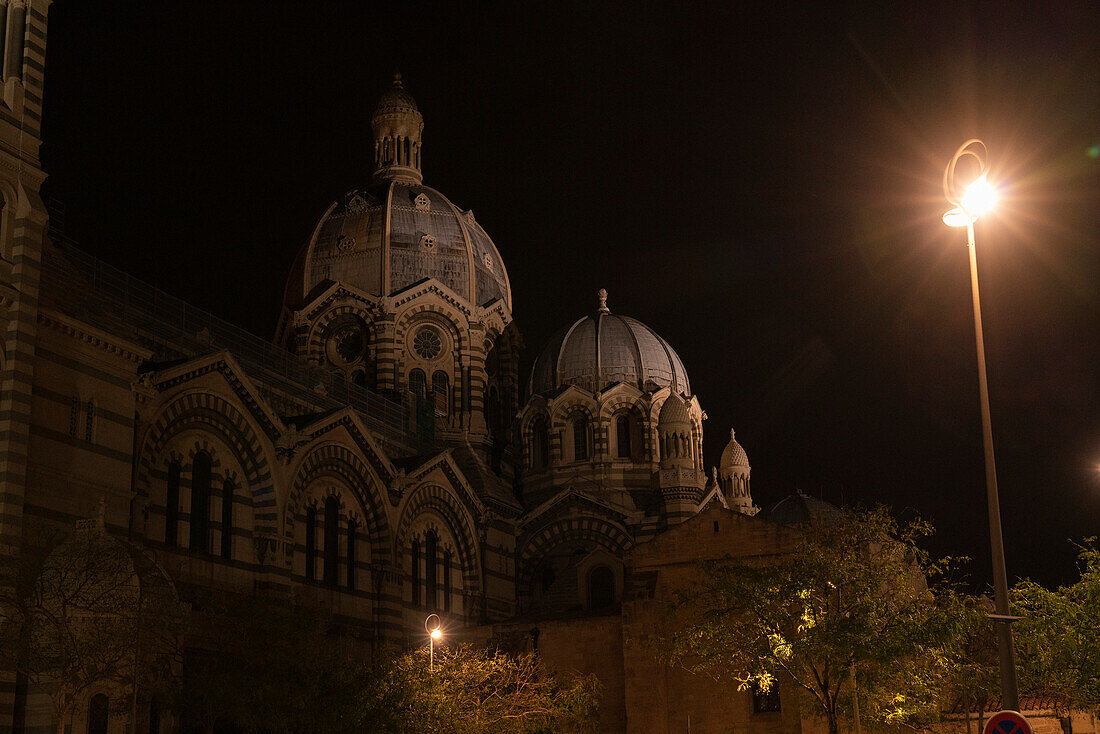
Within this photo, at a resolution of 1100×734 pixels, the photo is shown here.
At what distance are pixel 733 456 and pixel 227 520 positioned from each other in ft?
116

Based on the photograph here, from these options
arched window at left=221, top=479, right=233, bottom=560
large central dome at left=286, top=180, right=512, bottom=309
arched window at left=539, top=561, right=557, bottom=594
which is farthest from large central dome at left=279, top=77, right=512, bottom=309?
arched window at left=221, top=479, right=233, bottom=560

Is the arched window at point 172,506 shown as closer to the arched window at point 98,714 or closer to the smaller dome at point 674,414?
the arched window at point 98,714

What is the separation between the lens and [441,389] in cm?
5131

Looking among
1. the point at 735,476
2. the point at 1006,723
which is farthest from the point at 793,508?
the point at 1006,723

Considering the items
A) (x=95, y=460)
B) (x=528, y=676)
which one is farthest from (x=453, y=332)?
(x=95, y=460)

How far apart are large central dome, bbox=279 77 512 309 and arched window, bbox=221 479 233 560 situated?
60.2 feet

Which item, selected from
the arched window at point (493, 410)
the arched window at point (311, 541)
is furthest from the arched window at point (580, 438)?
the arched window at point (311, 541)

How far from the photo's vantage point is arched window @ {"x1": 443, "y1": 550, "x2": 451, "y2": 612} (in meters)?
43.3

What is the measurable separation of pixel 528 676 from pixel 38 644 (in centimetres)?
1429

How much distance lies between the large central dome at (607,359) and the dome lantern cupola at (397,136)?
32.3ft

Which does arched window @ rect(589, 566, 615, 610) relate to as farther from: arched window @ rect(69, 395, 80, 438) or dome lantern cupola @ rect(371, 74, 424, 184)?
arched window @ rect(69, 395, 80, 438)

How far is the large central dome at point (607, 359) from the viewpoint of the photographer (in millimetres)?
55906

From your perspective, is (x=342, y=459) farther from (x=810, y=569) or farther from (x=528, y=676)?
(x=810, y=569)

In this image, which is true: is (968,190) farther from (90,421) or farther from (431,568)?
(431,568)
